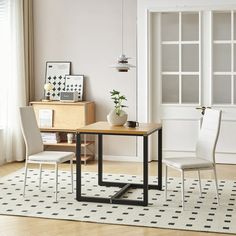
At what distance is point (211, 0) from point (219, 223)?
359 cm

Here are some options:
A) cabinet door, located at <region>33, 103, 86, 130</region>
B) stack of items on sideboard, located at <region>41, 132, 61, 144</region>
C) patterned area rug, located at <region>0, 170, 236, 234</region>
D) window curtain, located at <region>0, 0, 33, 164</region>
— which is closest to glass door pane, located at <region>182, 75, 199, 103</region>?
cabinet door, located at <region>33, 103, 86, 130</region>

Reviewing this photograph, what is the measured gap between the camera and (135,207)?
17.3 ft

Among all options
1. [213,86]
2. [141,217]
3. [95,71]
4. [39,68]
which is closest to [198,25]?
[213,86]

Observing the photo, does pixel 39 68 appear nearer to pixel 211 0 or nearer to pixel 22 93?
pixel 22 93

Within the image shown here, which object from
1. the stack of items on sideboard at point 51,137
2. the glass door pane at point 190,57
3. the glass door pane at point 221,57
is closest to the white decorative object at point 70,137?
the stack of items on sideboard at point 51,137

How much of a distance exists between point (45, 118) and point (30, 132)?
1840mm

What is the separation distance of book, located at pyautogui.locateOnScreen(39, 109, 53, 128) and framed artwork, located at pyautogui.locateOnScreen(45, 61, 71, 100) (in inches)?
13.3

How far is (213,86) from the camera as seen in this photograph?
7.54m

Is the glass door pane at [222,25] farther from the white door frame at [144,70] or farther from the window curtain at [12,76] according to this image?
the window curtain at [12,76]

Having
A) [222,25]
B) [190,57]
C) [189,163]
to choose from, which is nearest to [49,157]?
[189,163]

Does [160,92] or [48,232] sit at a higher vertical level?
[160,92]

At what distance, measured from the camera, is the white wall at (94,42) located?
7.67m

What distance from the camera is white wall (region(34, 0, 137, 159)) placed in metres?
7.67

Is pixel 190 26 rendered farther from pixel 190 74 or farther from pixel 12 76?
pixel 12 76
